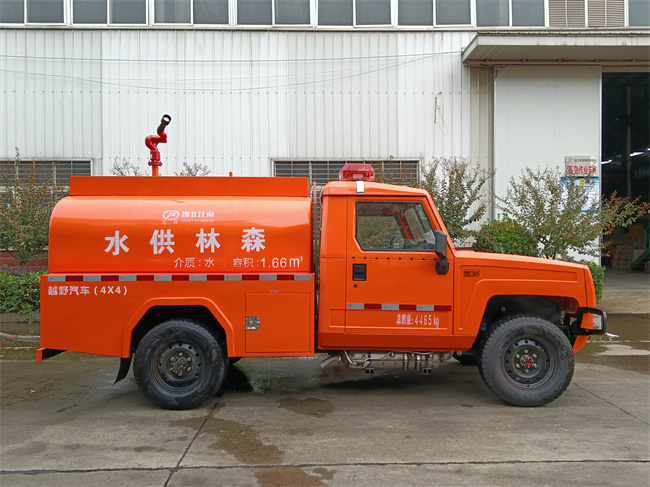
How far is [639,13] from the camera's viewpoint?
44.4 feet

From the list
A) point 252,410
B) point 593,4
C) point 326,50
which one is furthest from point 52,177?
point 593,4

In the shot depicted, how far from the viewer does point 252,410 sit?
5.58 meters

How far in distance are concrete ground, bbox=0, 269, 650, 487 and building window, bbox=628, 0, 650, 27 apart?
1057 cm

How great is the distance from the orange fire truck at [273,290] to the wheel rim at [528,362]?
1 centimetres

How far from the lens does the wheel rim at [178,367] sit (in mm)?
5520

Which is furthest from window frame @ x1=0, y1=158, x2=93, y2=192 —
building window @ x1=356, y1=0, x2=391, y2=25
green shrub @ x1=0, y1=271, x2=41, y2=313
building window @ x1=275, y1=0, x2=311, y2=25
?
building window @ x1=356, y1=0, x2=391, y2=25

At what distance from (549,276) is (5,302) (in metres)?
10.0

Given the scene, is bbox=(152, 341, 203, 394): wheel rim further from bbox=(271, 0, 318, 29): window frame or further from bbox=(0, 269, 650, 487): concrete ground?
bbox=(271, 0, 318, 29): window frame

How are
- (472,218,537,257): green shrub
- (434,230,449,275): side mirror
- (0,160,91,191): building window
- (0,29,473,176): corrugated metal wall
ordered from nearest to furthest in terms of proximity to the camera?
(434,230,449,275): side mirror < (472,218,537,257): green shrub < (0,160,91,191): building window < (0,29,473,176): corrugated metal wall

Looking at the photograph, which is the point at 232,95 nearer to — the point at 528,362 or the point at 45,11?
the point at 45,11

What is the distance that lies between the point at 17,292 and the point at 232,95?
659cm

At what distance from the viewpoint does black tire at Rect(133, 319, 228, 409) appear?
5.47 metres

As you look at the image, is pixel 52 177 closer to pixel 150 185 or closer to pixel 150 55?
pixel 150 55

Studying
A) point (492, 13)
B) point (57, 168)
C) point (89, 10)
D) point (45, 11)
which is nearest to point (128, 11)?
point (89, 10)
